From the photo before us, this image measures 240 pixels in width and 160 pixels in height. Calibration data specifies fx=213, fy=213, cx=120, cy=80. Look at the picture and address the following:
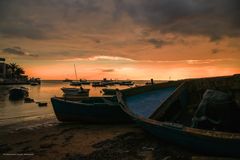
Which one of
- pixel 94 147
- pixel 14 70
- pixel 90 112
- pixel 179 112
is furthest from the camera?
pixel 14 70

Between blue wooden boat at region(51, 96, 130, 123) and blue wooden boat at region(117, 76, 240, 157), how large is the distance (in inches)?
59.1

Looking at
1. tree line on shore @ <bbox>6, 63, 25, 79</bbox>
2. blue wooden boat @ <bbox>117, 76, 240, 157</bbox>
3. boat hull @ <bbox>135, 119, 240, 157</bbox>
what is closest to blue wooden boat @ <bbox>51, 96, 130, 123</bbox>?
blue wooden boat @ <bbox>117, 76, 240, 157</bbox>

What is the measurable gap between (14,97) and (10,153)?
37.0 metres

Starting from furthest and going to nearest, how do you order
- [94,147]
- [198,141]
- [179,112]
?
1. [179,112]
2. [94,147]
3. [198,141]

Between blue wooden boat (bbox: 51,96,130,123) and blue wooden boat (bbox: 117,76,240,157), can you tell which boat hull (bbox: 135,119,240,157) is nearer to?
blue wooden boat (bbox: 117,76,240,157)

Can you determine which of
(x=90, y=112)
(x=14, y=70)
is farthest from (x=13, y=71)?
(x=90, y=112)

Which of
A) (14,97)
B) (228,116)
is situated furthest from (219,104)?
(14,97)

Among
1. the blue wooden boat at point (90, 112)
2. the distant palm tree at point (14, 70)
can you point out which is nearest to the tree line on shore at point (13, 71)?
the distant palm tree at point (14, 70)

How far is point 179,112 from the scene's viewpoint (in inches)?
397

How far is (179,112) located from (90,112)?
579 centimetres

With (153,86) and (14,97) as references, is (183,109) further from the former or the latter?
(14,97)

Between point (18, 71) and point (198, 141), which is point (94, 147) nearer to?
→ point (198, 141)

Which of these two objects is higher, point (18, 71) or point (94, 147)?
point (18, 71)

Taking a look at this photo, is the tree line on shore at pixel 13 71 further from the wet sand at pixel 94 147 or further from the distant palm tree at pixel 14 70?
the wet sand at pixel 94 147
